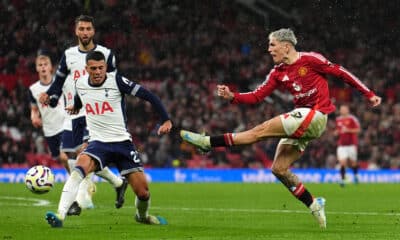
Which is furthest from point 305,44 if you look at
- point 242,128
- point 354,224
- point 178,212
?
point 354,224

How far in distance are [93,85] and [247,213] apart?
377 cm

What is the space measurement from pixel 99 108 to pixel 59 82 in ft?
6.67


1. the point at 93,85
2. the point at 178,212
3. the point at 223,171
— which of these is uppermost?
the point at 93,85

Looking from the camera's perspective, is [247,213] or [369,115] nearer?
[247,213]

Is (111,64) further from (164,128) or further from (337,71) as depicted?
(337,71)

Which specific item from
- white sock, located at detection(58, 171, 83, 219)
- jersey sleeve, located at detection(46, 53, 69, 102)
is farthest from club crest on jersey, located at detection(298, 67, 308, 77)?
jersey sleeve, located at detection(46, 53, 69, 102)

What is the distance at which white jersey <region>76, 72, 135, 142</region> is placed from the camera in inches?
408

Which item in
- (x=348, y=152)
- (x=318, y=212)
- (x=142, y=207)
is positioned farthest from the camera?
(x=348, y=152)

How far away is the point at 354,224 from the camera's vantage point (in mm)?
10836

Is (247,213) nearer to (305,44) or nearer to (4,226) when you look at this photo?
(4,226)

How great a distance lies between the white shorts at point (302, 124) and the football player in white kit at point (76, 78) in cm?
270

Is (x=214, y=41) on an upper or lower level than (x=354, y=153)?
upper

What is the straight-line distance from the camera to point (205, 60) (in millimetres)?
33344

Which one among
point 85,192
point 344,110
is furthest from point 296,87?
point 344,110
